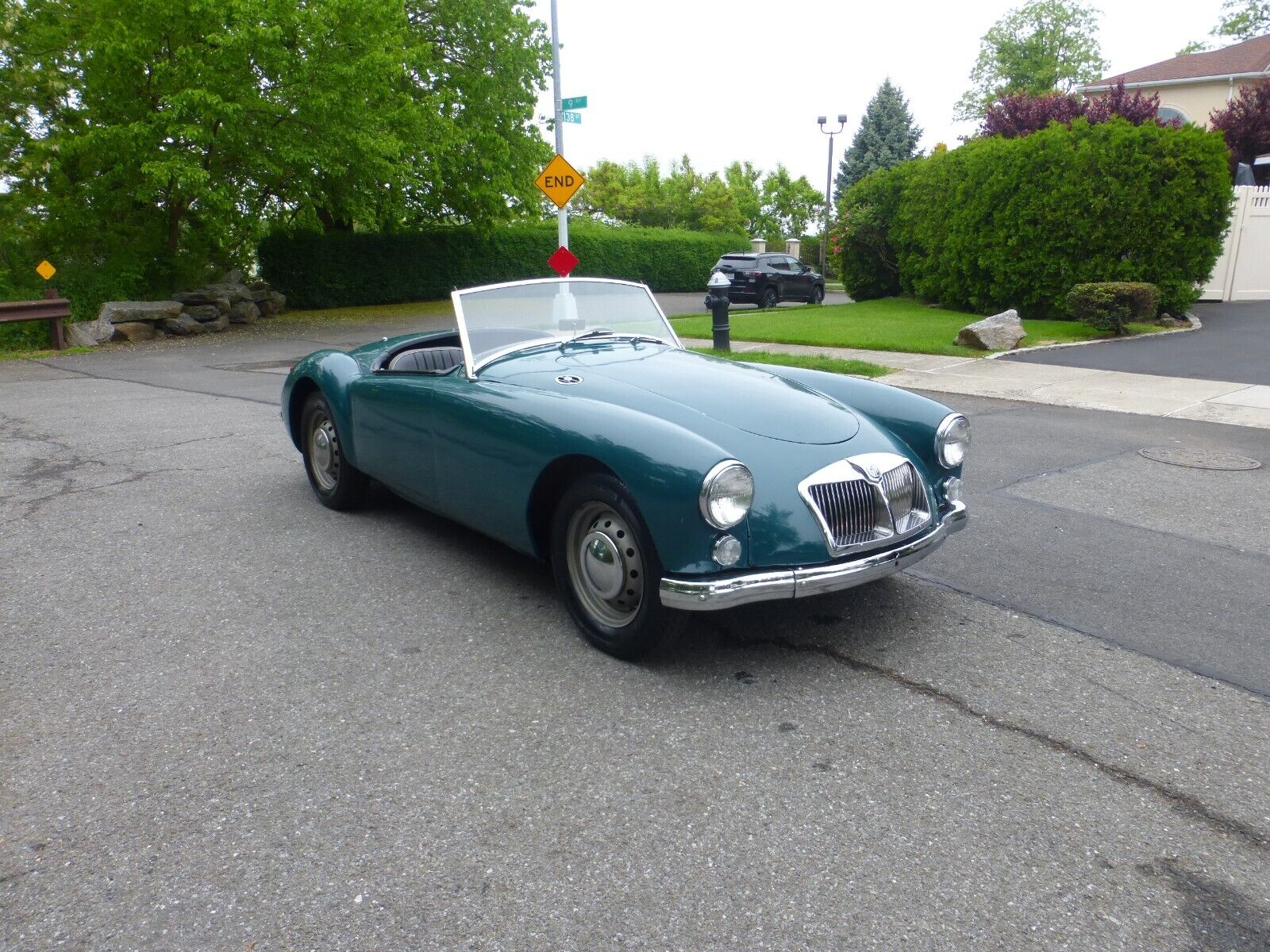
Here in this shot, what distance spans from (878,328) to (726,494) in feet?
46.6

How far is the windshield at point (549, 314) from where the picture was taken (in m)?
4.83

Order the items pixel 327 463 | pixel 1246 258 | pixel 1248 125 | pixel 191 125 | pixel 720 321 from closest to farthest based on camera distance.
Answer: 1. pixel 327 463
2. pixel 720 321
3. pixel 191 125
4. pixel 1246 258
5. pixel 1248 125

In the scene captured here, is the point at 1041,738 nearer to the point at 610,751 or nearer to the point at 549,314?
the point at 610,751

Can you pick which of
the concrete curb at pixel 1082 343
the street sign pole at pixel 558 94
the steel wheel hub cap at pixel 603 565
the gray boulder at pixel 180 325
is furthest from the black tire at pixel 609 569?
the gray boulder at pixel 180 325

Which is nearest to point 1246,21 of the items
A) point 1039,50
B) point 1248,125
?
point 1039,50

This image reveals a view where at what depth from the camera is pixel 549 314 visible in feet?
16.8

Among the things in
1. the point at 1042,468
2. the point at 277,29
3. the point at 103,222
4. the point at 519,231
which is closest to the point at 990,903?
the point at 1042,468

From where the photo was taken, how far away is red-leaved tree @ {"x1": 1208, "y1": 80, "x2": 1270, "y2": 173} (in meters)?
24.9

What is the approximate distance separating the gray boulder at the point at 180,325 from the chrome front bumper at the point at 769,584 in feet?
59.5

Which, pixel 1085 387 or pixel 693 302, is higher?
pixel 1085 387

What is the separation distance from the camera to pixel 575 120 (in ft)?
51.1

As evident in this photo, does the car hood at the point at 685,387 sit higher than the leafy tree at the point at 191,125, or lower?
lower

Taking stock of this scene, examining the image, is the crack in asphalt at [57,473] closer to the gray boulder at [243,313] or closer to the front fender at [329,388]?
the front fender at [329,388]

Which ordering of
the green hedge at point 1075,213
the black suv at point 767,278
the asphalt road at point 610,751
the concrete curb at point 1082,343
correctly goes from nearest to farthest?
the asphalt road at point 610,751
the concrete curb at point 1082,343
the green hedge at point 1075,213
the black suv at point 767,278
